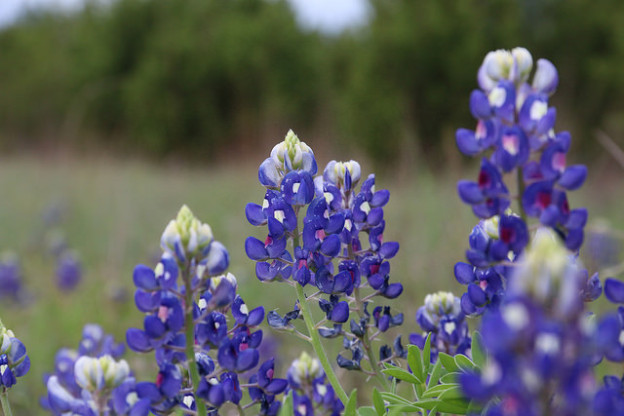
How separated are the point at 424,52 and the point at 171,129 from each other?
24.5 ft

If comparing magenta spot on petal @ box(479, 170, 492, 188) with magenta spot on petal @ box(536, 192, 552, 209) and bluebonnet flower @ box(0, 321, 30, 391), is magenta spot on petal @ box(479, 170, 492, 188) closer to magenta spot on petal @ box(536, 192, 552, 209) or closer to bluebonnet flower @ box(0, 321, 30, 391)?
magenta spot on petal @ box(536, 192, 552, 209)

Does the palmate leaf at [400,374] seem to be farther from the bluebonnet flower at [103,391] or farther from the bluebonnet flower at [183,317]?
the bluebonnet flower at [103,391]

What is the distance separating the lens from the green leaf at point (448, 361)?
107 centimetres

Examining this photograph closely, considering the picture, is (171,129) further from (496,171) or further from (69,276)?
(496,171)

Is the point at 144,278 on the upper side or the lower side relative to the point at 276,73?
lower

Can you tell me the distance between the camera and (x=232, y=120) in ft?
60.2

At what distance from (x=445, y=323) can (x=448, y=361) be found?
1.11ft

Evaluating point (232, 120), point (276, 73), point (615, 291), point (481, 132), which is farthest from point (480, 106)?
point (232, 120)

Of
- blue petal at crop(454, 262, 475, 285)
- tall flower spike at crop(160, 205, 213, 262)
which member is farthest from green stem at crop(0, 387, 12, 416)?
blue petal at crop(454, 262, 475, 285)

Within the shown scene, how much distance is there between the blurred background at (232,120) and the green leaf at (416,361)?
187cm

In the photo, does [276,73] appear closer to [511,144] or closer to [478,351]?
[478,351]

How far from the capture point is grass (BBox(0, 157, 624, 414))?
12.9ft

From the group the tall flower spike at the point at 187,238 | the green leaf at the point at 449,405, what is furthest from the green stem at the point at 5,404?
the green leaf at the point at 449,405

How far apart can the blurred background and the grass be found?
0.03m
